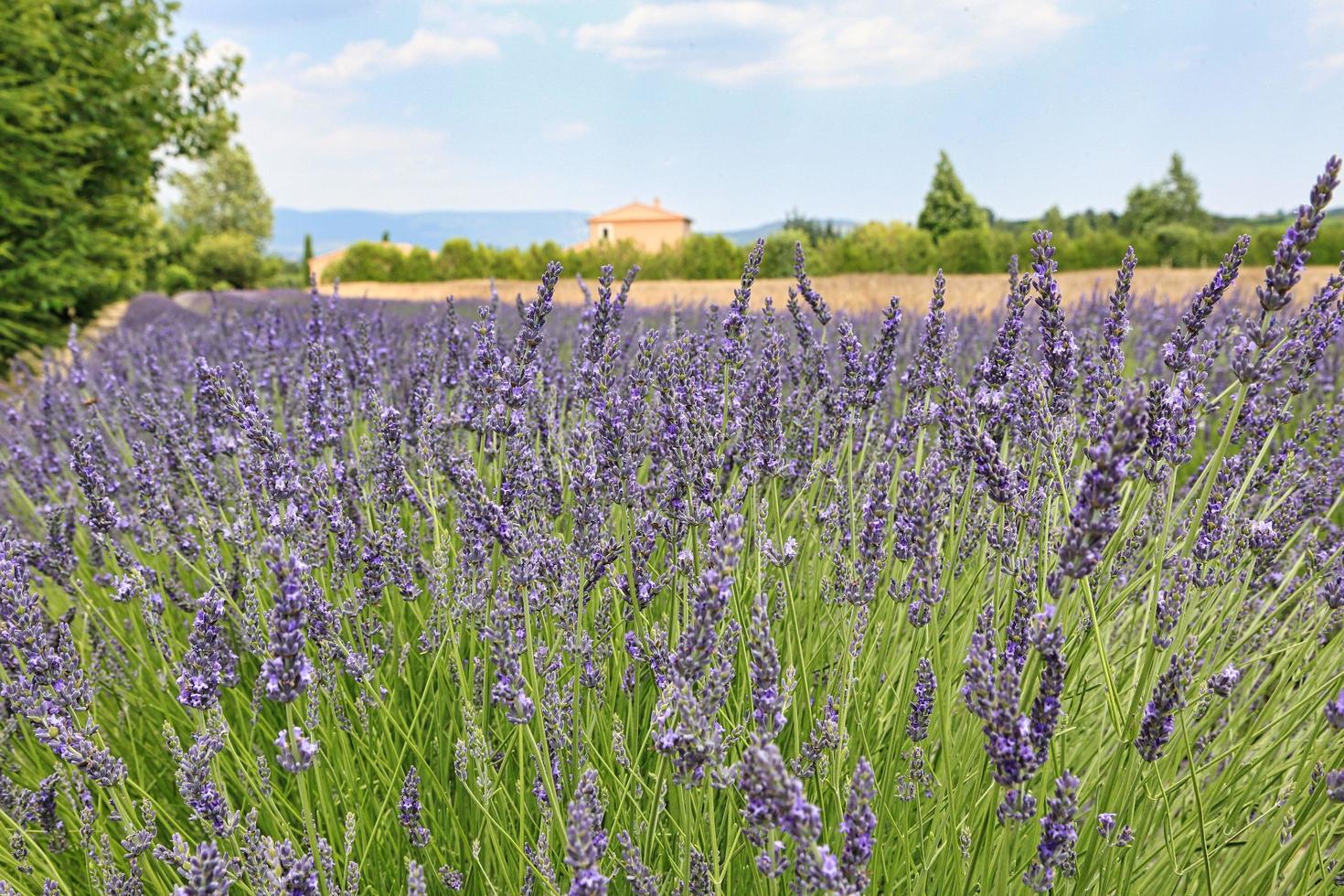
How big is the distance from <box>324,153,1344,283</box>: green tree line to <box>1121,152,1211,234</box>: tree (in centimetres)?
649

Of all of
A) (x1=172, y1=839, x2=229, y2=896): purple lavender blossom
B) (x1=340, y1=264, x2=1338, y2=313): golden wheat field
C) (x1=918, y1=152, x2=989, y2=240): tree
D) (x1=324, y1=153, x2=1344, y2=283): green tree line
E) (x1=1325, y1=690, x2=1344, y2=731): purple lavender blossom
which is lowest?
(x1=172, y1=839, x2=229, y2=896): purple lavender blossom

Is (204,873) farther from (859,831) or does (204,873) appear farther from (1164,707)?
(1164,707)

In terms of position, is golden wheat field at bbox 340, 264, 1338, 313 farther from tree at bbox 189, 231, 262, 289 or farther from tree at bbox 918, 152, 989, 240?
tree at bbox 189, 231, 262, 289

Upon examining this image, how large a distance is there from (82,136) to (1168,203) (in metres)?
55.1

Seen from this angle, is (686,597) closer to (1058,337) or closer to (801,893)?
(801,893)

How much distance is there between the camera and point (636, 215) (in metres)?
72.8

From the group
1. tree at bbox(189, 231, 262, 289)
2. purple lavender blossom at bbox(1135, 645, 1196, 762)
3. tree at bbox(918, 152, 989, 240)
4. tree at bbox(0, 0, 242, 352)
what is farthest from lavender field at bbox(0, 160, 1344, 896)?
tree at bbox(189, 231, 262, 289)

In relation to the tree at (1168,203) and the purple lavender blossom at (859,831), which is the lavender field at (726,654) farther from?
the tree at (1168,203)

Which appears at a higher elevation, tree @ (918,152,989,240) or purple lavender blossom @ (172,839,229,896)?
tree @ (918,152,989,240)

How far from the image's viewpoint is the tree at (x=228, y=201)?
62656mm

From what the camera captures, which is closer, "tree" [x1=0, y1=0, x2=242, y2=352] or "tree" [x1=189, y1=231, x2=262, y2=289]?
"tree" [x1=0, y1=0, x2=242, y2=352]

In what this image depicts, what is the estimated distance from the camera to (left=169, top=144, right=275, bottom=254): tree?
62.7 metres

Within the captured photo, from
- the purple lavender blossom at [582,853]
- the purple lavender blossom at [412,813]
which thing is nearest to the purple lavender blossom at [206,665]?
the purple lavender blossom at [412,813]

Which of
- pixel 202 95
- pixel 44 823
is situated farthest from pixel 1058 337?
pixel 202 95
